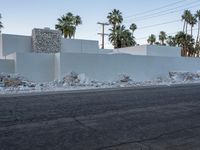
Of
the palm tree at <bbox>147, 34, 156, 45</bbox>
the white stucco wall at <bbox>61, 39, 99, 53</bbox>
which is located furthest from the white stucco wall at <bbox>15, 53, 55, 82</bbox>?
the palm tree at <bbox>147, 34, 156, 45</bbox>

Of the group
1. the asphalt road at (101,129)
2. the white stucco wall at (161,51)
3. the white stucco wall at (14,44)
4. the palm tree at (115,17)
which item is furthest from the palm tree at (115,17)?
the asphalt road at (101,129)

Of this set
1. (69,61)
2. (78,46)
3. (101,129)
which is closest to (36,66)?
(69,61)

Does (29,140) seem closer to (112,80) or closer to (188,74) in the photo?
(112,80)

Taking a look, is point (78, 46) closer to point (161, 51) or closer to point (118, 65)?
point (118, 65)

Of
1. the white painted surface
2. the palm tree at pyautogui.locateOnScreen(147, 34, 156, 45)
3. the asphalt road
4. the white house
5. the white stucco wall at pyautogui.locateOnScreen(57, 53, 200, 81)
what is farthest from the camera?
the palm tree at pyautogui.locateOnScreen(147, 34, 156, 45)

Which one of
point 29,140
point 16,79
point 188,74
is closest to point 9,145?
point 29,140

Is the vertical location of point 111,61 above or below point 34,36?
below

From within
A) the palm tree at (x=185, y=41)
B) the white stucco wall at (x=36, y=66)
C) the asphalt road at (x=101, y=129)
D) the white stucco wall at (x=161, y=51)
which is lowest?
the asphalt road at (x=101, y=129)

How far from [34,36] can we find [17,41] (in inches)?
78.9

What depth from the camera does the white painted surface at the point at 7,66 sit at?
2470cm

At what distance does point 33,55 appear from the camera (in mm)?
24406

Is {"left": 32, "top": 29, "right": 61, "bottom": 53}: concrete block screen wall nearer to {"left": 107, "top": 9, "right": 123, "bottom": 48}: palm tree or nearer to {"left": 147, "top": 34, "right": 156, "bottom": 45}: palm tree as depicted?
{"left": 107, "top": 9, "right": 123, "bottom": 48}: palm tree

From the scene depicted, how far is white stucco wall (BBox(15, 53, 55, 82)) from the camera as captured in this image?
24.0 m

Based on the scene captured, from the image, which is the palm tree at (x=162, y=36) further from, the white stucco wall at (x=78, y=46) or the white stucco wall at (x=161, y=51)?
the white stucco wall at (x=78, y=46)
